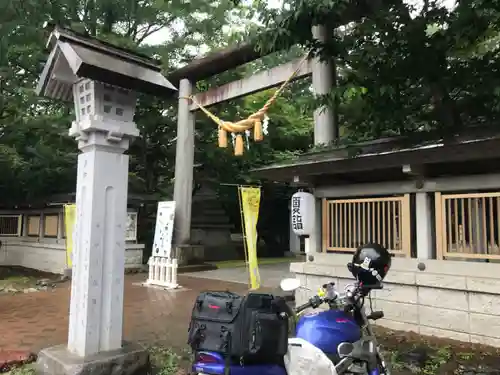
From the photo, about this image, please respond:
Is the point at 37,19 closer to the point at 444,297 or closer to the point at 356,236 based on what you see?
the point at 356,236

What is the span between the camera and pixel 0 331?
7.37 meters

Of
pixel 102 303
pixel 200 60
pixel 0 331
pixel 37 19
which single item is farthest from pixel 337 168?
pixel 37 19

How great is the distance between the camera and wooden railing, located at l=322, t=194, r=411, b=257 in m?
7.35

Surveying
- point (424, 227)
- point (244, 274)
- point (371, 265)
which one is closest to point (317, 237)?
point (424, 227)

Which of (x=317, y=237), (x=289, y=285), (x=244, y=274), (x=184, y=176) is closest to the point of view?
(x=289, y=285)

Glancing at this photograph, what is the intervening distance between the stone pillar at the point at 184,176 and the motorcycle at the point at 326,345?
13.0m

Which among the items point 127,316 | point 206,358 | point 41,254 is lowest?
point 127,316

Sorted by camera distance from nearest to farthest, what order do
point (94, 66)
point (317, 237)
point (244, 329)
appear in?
point (244, 329), point (94, 66), point (317, 237)

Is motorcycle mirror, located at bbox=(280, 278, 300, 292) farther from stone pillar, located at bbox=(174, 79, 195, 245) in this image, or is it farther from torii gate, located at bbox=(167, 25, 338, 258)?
stone pillar, located at bbox=(174, 79, 195, 245)

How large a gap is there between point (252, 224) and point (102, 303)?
6.88 m

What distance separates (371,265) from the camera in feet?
11.2

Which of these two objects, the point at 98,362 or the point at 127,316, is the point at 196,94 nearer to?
the point at 127,316

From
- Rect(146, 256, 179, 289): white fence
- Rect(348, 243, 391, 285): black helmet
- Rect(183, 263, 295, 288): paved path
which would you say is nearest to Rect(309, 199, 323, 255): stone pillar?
Rect(183, 263, 295, 288): paved path

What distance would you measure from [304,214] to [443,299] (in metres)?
2.73
